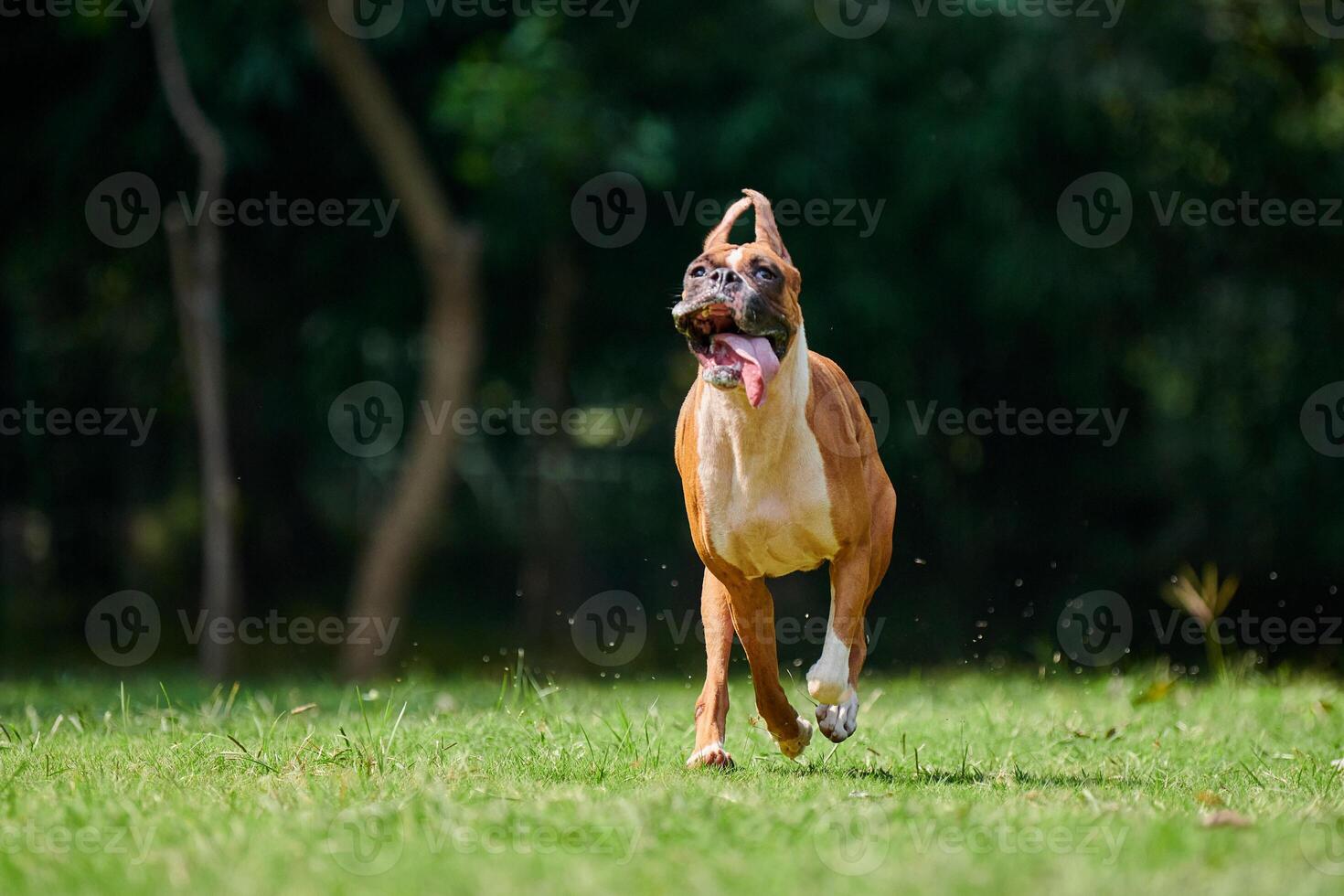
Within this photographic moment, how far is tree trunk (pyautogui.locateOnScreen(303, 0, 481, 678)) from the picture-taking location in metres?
13.9

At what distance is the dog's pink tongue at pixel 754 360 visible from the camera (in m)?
5.20

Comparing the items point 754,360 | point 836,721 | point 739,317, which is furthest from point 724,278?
point 836,721

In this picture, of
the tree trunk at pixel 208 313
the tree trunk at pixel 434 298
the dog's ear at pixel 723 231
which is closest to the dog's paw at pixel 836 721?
the dog's ear at pixel 723 231

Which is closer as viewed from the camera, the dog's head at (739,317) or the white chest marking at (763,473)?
the dog's head at (739,317)

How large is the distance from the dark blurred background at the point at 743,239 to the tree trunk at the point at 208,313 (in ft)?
0.79

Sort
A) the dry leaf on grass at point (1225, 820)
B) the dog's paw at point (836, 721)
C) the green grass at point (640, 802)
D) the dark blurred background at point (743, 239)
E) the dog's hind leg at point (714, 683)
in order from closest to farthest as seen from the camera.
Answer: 1. the green grass at point (640, 802)
2. the dry leaf on grass at point (1225, 820)
3. the dog's paw at point (836, 721)
4. the dog's hind leg at point (714, 683)
5. the dark blurred background at point (743, 239)

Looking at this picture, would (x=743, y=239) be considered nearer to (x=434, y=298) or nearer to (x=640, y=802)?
(x=434, y=298)

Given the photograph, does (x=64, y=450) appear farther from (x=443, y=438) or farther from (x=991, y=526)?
(x=991, y=526)

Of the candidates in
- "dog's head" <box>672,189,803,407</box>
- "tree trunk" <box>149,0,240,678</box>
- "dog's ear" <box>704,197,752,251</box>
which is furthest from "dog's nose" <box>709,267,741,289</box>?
"tree trunk" <box>149,0,240,678</box>

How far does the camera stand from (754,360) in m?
5.23

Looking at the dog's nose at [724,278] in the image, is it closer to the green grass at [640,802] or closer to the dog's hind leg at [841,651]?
the dog's hind leg at [841,651]

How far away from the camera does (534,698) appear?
7.43 meters

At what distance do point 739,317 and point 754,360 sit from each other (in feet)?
0.49

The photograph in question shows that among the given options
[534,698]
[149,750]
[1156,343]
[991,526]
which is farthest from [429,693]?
[1156,343]
